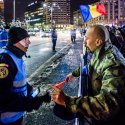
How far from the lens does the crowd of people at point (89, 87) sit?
220cm

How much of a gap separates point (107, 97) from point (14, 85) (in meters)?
1.51

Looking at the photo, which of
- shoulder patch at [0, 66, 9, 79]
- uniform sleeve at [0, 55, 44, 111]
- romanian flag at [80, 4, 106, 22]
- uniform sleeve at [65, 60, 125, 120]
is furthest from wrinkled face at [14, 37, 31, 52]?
romanian flag at [80, 4, 106, 22]

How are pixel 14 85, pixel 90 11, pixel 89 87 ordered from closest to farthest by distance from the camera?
pixel 89 87 → pixel 14 85 → pixel 90 11

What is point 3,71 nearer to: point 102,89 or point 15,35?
point 15,35

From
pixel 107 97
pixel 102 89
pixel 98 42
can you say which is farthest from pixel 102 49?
pixel 107 97

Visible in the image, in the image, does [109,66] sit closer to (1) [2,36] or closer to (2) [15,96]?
(2) [15,96]

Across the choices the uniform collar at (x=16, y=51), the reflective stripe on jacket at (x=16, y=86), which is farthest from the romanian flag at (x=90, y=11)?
the reflective stripe on jacket at (x=16, y=86)

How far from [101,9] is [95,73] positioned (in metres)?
18.4

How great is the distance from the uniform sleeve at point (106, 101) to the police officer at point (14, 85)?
1.07m

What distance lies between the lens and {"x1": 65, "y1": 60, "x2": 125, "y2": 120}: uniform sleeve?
2.15 meters

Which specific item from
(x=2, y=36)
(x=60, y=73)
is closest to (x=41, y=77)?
(x=60, y=73)

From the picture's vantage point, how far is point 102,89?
89.2 inches

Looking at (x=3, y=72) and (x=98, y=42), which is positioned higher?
(x=98, y=42)

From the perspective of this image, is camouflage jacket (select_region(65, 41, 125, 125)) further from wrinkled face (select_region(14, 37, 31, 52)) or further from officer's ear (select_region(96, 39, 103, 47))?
wrinkled face (select_region(14, 37, 31, 52))
